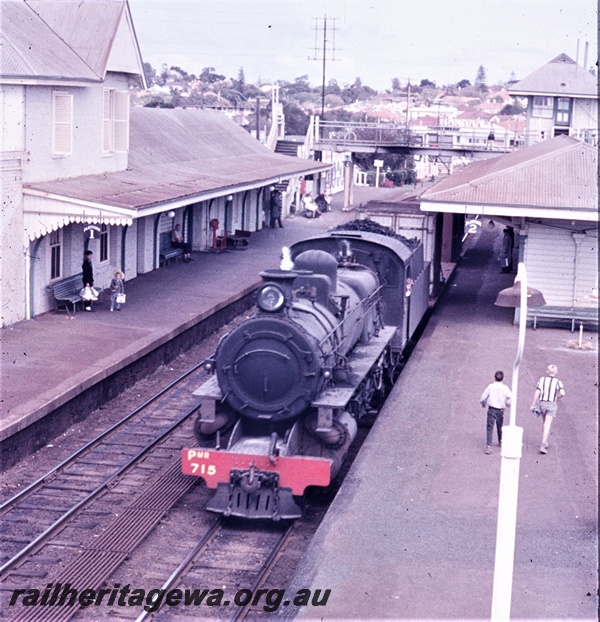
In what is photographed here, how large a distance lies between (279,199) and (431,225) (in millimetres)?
16869

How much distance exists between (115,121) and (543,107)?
77.1 feet

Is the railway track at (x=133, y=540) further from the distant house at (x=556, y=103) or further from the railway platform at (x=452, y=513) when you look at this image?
the distant house at (x=556, y=103)

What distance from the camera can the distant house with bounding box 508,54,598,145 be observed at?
39719 mm

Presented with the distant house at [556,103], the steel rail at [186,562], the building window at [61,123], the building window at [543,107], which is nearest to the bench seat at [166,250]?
the building window at [61,123]

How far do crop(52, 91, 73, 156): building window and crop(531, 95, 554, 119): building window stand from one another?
25.8 m

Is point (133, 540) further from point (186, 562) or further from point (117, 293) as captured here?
point (117, 293)

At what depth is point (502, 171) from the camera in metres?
21.3

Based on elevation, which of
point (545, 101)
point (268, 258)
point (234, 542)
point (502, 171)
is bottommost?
point (234, 542)

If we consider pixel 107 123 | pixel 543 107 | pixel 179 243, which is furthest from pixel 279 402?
pixel 543 107

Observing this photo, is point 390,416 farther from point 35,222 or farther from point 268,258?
point 268,258

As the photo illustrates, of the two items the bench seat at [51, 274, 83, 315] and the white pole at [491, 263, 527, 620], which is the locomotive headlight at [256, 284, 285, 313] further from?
the bench seat at [51, 274, 83, 315]

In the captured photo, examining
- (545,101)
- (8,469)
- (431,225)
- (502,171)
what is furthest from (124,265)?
(545,101)

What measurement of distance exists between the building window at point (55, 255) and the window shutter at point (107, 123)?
3477 millimetres

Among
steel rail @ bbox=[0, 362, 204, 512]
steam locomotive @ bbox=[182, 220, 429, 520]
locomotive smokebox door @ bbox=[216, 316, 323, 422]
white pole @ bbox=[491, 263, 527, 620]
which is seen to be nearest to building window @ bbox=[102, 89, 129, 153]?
steel rail @ bbox=[0, 362, 204, 512]
